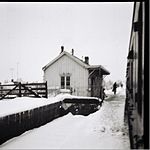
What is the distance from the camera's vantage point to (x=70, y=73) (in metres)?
21.1

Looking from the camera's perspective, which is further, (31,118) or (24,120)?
(31,118)

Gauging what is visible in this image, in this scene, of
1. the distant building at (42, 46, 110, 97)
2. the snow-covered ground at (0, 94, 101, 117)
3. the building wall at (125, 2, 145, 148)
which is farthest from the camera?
the distant building at (42, 46, 110, 97)

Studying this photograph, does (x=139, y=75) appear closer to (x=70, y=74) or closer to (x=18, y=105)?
(x=18, y=105)

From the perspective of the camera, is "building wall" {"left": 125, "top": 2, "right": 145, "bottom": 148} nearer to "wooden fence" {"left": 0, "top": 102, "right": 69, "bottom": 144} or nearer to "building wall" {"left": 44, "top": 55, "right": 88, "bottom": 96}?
"wooden fence" {"left": 0, "top": 102, "right": 69, "bottom": 144}

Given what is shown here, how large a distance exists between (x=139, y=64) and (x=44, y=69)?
62.0 feet

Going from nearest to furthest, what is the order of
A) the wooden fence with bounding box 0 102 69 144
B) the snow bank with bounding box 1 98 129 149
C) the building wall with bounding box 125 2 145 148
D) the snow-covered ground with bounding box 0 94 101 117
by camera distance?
the building wall with bounding box 125 2 145 148 → the snow bank with bounding box 1 98 129 149 → the wooden fence with bounding box 0 102 69 144 → the snow-covered ground with bounding box 0 94 101 117

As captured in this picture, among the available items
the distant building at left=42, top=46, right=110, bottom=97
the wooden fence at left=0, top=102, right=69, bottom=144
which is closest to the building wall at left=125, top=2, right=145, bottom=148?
the wooden fence at left=0, top=102, right=69, bottom=144

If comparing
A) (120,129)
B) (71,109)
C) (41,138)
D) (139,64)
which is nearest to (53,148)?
(41,138)

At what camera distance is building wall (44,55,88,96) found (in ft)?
67.9

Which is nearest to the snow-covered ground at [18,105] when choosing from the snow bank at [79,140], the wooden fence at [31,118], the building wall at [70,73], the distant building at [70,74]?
the wooden fence at [31,118]

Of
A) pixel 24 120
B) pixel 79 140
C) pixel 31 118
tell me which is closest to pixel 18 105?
pixel 31 118

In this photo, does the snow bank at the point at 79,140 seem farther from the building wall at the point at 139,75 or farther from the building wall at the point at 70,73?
the building wall at the point at 70,73

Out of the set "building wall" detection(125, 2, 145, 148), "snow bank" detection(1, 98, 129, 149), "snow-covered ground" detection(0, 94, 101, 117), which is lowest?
"snow bank" detection(1, 98, 129, 149)

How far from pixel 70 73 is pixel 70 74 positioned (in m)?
0.09
